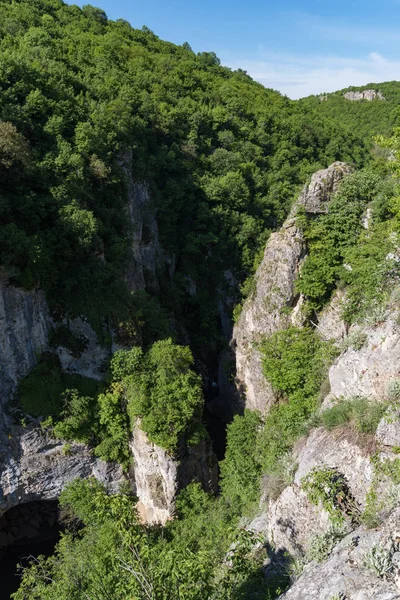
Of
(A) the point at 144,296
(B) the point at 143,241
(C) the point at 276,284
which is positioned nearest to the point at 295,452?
(C) the point at 276,284

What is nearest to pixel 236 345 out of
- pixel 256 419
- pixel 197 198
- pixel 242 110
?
pixel 256 419

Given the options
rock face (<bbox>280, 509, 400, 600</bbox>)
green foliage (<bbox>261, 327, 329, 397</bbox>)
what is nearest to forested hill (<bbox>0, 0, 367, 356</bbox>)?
green foliage (<bbox>261, 327, 329, 397</bbox>)

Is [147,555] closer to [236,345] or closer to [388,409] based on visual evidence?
[388,409]

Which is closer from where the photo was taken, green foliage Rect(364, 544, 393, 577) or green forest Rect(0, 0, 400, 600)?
green foliage Rect(364, 544, 393, 577)

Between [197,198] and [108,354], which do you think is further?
[197,198]

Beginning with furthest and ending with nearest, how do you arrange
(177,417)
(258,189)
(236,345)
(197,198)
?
(258,189) → (197,198) → (236,345) → (177,417)

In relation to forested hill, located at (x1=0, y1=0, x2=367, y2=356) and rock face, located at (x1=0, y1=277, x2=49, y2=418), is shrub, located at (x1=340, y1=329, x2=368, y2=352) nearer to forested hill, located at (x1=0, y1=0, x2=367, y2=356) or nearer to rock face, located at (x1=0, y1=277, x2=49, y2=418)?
forested hill, located at (x1=0, y1=0, x2=367, y2=356)

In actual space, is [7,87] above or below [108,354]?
above

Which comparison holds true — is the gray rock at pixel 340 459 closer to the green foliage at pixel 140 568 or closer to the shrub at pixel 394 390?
the shrub at pixel 394 390
